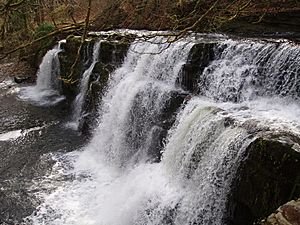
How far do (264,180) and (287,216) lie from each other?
2.05m

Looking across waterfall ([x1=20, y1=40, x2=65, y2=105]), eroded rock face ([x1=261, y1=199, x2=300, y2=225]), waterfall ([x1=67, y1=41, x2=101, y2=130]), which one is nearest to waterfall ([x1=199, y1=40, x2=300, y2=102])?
eroded rock face ([x1=261, y1=199, x2=300, y2=225])

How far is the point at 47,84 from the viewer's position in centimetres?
1446

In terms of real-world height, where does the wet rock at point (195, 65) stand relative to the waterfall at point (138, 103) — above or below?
above

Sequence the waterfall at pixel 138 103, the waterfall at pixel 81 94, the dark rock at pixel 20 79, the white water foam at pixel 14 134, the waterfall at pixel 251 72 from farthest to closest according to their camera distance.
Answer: the dark rock at pixel 20 79
the waterfall at pixel 81 94
the white water foam at pixel 14 134
the waterfall at pixel 138 103
the waterfall at pixel 251 72

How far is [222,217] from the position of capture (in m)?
5.48

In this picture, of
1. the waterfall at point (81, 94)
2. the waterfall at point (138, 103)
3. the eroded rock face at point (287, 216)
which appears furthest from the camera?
the waterfall at point (81, 94)

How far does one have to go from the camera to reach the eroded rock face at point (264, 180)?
15.4 feet

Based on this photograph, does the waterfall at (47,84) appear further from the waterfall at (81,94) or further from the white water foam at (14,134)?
the white water foam at (14,134)

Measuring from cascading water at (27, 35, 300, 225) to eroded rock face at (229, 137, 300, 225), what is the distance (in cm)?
21

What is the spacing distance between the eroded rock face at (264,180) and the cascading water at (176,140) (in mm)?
210

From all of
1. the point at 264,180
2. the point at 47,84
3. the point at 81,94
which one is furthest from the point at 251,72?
the point at 47,84

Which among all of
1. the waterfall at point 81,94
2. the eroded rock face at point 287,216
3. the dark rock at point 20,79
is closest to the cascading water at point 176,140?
the waterfall at point 81,94

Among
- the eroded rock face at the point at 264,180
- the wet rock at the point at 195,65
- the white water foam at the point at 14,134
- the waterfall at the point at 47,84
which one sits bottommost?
the white water foam at the point at 14,134

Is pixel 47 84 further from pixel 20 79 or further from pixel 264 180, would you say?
pixel 264 180
